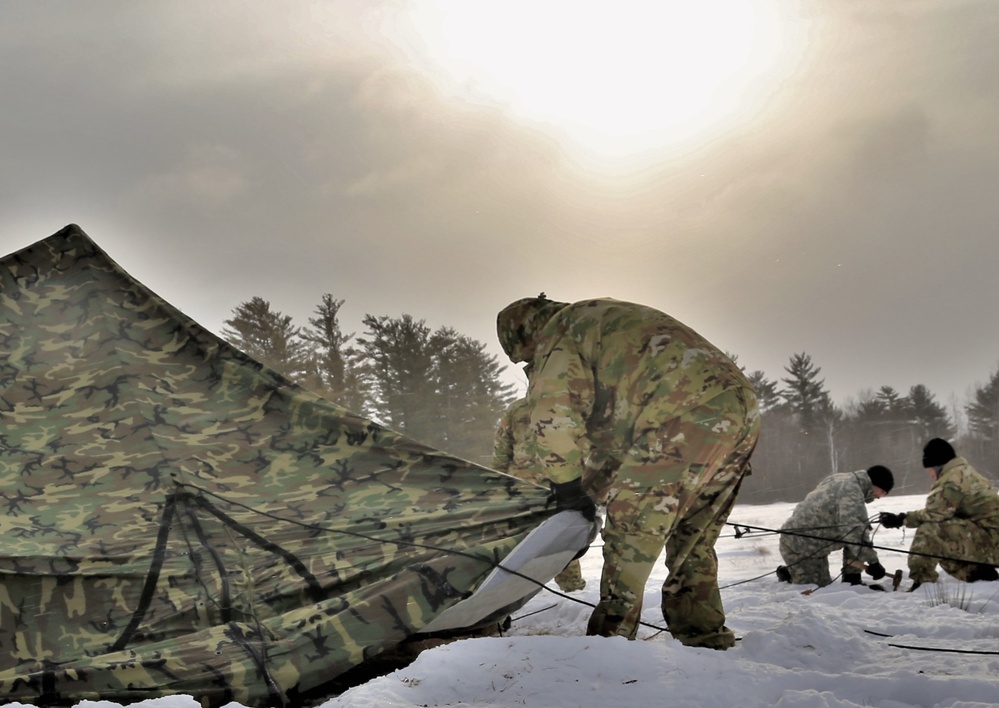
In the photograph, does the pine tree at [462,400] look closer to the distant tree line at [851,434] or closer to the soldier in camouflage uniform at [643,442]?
the distant tree line at [851,434]

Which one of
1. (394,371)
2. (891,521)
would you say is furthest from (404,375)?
(891,521)

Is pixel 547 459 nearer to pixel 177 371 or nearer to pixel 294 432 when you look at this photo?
pixel 294 432

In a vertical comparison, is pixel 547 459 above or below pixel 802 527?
above

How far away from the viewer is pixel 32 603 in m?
3.67

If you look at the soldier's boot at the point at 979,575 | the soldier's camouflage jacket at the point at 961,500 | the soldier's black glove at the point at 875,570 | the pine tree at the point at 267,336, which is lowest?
the soldier's boot at the point at 979,575

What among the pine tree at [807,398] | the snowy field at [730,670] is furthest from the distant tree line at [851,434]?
the snowy field at [730,670]

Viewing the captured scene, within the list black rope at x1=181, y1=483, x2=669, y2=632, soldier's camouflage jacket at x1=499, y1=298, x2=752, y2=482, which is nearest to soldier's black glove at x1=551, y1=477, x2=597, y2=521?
soldier's camouflage jacket at x1=499, y1=298, x2=752, y2=482

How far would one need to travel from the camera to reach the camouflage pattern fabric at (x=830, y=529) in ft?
24.3

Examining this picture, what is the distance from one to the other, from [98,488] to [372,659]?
1.62 meters

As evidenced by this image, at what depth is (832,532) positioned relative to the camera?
751 cm

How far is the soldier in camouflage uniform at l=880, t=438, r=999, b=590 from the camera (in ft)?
24.0

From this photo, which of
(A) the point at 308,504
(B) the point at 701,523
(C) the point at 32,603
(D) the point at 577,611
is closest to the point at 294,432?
(A) the point at 308,504

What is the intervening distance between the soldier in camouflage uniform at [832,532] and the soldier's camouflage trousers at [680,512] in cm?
305

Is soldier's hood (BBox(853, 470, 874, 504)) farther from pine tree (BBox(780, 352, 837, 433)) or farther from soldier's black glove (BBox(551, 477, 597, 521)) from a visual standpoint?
pine tree (BBox(780, 352, 837, 433))
